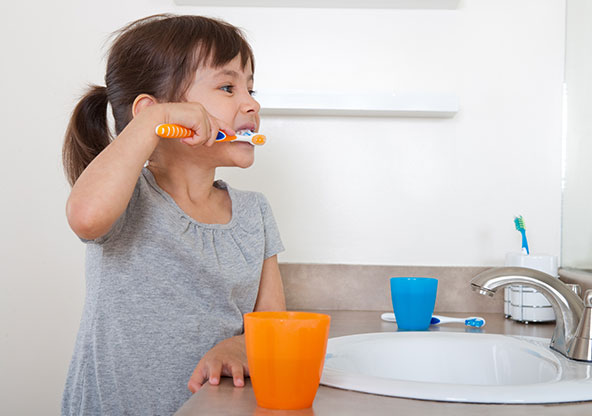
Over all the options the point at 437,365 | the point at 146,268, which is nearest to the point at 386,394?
the point at 437,365

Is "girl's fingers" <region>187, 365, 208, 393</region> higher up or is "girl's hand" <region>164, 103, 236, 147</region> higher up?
"girl's hand" <region>164, 103, 236, 147</region>

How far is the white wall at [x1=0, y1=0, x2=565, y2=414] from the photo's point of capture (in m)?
1.40

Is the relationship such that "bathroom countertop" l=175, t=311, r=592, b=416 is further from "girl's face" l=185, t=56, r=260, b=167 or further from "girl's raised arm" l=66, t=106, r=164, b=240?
"girl's face" l=185, t=56, r=260, b=167

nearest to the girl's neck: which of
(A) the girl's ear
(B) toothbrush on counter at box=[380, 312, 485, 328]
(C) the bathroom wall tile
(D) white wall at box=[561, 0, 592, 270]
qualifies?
(A) the girl's ear

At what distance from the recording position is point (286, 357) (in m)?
0.60

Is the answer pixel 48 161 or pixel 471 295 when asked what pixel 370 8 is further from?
pixel 48 161

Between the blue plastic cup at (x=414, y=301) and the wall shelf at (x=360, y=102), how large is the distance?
40 centimetres

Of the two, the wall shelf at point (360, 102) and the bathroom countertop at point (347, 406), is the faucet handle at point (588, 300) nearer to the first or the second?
the bathroom countertop at point (347, 406)

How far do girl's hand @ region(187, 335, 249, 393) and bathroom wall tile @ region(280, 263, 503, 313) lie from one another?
54 cm

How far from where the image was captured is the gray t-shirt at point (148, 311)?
0.96 meters

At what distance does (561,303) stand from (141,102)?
75cm

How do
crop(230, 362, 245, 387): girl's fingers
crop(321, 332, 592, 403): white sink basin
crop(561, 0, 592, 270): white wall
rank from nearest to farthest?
1. crop(230, 362, 245, 387): girl's fingers
2. crop(321, 332, 592, 403): white sink basin
3. crop(561, 0, 592, 270): white wall

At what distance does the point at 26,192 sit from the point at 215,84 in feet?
2.08

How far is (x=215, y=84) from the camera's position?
1063mm
